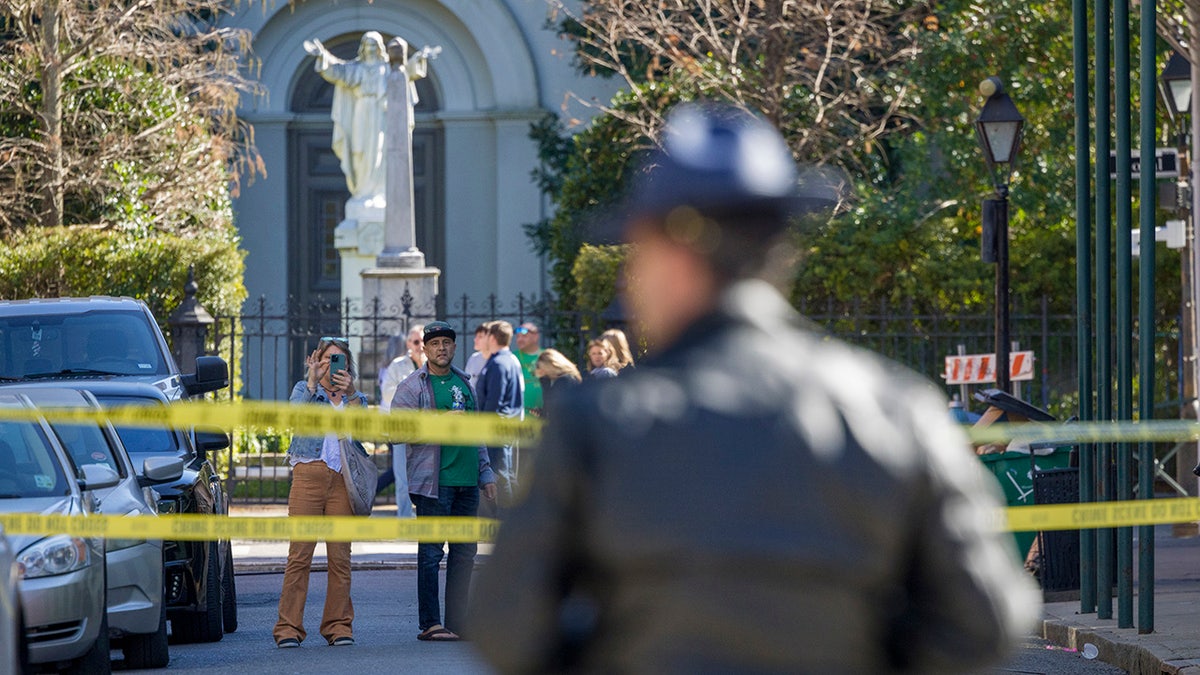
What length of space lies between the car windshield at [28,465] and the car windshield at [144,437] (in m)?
2.00

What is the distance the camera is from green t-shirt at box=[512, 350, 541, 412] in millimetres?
16188

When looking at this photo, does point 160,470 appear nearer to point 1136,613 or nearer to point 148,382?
point 148,382

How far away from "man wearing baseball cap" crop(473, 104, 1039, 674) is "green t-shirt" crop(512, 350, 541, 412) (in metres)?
13.2

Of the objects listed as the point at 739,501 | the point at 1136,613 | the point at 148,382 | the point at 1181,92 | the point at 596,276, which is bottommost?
the point at 1136,613

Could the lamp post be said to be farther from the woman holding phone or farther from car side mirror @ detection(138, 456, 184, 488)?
car side mirror @ detection(138, 456, 184, 488)

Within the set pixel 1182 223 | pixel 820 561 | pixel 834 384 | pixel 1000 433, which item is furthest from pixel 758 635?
pixel 1182 223

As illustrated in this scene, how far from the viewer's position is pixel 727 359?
262 cm

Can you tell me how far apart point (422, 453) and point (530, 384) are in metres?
5.92

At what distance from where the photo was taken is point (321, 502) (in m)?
10.3

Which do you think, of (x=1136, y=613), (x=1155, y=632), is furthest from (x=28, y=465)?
(x=1136, y=613)

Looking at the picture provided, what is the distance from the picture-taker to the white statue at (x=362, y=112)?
82.5 feet

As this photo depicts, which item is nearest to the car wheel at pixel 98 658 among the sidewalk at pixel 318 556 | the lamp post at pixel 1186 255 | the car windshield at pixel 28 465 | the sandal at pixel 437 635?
the car windshield at pixel 28 465

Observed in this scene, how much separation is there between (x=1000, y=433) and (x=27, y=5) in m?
15.9

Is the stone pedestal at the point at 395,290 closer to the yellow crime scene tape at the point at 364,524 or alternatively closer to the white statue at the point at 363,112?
the white statue at the point at 363,112
